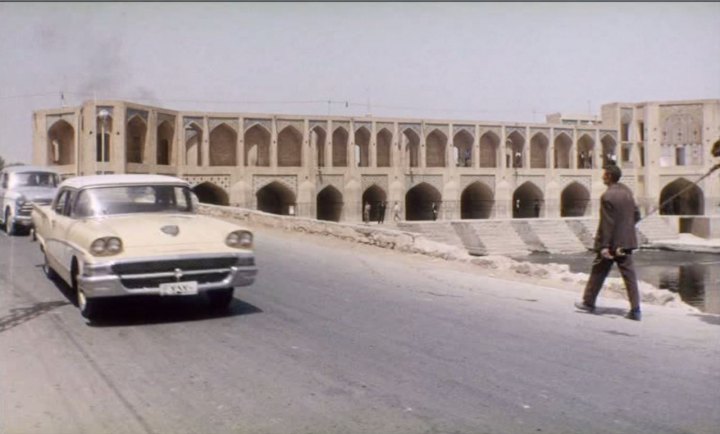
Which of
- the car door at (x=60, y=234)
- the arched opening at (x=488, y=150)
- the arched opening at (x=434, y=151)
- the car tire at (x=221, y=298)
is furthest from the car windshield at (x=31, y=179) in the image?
the arched opening at (x=488, y=150)

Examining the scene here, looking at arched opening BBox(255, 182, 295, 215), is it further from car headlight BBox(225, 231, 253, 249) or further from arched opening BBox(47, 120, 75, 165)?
car headlight BBox(225, 231, 253, 249)

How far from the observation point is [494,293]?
727cm

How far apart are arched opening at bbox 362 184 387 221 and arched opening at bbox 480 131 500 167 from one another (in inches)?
329

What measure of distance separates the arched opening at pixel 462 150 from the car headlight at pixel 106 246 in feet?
123

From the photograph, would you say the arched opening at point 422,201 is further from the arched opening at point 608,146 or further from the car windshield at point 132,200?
the car windshield at point 132,200

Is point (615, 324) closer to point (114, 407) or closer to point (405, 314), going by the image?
point (405, 314)

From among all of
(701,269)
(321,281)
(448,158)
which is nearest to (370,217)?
(448,158)

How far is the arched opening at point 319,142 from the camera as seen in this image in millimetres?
37156

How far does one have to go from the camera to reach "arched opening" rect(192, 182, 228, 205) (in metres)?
35.0

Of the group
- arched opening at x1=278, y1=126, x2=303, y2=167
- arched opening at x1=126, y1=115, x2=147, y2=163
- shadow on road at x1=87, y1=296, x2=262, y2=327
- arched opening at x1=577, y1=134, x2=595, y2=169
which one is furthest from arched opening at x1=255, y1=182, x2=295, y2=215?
shadow on road at x1=87, y1=296, x2=262, y2=327

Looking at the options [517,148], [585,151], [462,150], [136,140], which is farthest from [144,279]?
[585,151]

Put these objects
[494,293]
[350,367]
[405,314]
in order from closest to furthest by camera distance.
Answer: [350,367] → [405,314] → [494,293]

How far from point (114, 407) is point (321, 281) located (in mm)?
4726

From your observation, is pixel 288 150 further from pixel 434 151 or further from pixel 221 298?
pixel 221 298
